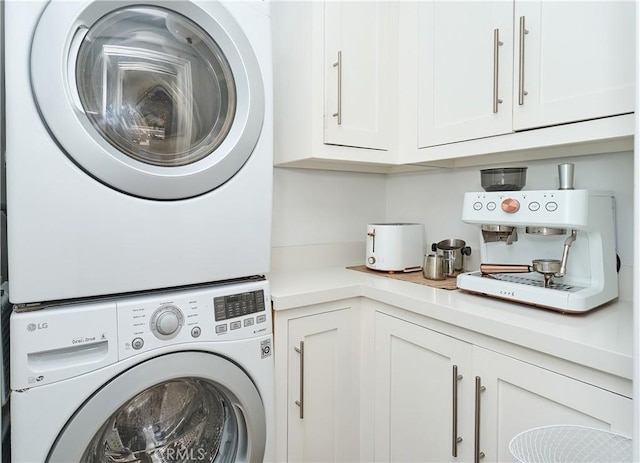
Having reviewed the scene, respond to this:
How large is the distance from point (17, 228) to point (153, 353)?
406 mm

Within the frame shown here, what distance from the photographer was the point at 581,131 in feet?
3.55

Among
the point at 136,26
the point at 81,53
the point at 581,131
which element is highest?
the point at 136,26

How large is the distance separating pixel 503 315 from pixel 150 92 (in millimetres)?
1120

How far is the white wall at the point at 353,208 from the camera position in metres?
1.76

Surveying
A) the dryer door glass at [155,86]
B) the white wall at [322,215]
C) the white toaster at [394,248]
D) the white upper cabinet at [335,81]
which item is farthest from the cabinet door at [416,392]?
the dryer door glass at [155,86]

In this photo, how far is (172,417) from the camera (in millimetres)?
1068

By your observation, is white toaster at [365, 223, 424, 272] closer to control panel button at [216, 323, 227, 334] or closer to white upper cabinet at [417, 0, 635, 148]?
white upper cabinet at [417, 0, 635, 148]

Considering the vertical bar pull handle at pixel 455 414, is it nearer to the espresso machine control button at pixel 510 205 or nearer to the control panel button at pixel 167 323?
the espresso machine control button at pixel 510 205

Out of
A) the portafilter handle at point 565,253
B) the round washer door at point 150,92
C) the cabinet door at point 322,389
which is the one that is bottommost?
the cabinet door at point 322,389

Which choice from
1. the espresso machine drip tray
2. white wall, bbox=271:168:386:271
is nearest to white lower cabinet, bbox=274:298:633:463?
the espresso machine drip tray

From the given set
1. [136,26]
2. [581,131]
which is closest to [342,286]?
[581,131]

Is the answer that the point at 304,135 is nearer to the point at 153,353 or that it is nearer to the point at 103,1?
the point at 103,1

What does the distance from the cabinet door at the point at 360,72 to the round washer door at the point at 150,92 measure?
44 centimetres

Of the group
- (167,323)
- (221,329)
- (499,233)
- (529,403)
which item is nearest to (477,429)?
(529,403)
